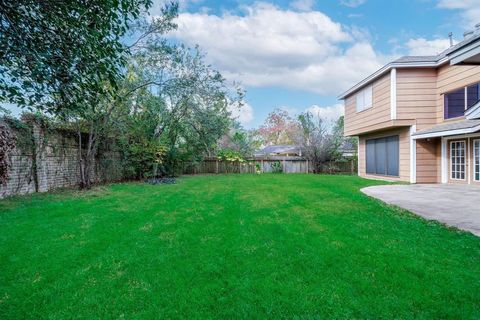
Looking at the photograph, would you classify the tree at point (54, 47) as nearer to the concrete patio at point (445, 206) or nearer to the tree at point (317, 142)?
the concrete patio at point (445, 206)

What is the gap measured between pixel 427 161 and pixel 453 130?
7.66ft

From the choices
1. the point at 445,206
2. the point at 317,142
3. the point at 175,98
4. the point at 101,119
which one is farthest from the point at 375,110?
the point at 101,119

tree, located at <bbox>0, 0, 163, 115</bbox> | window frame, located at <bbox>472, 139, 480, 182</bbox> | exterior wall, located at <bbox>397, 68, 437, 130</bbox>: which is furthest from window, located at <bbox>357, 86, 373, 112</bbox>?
tree, located at <bbox>0, 0, 163, 115</bbox>

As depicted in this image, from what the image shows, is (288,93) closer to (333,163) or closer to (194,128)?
(333,163)

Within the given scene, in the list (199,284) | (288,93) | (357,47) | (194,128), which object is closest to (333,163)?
(357,47)

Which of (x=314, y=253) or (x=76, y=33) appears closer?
(x=76, y=33)

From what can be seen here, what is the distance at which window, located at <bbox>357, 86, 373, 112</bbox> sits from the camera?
496 inches

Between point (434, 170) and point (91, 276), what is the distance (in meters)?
12.1

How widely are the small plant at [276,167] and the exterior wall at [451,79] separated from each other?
9.93 metres

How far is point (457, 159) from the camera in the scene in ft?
32.2

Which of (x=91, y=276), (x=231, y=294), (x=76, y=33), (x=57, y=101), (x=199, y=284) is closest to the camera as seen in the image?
(x=231, y=294)

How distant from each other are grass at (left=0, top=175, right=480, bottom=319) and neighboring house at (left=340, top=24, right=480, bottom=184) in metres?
6.35

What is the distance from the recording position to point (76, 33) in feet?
10.1

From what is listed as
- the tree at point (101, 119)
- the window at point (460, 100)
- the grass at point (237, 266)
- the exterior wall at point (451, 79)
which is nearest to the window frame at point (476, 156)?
the exterior wall at point (451, 79)
